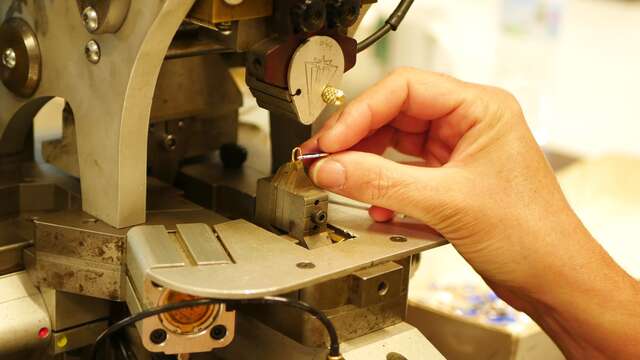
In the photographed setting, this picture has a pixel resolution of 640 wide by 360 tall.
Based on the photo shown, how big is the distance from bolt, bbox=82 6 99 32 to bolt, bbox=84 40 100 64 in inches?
0.7

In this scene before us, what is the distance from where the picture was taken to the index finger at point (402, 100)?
1.01 meters

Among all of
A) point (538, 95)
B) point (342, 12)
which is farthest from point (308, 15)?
point (538, 95)

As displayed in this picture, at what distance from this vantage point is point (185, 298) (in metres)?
0.81

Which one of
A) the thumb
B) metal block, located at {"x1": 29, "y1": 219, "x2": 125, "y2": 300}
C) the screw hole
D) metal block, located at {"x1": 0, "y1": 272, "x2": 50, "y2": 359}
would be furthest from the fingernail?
metal block, located at {"x1": 0, "y1": 272, "x2": 50, "y2": 359}

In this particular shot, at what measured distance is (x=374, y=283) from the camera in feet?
2.86

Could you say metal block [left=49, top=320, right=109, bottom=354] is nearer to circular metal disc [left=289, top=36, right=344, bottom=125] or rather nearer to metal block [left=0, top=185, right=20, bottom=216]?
metal block [left=0, top=185, right=20, bottom=216]

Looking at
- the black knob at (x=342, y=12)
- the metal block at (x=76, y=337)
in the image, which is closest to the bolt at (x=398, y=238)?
the black knob at (x=342, y=12)

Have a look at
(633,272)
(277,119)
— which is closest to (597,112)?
(633,272)

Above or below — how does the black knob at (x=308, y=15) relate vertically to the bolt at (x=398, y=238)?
above

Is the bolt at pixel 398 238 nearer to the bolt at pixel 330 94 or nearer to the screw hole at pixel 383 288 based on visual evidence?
the screw hole at pixel 383 288

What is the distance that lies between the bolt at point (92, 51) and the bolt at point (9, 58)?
0.45 ft

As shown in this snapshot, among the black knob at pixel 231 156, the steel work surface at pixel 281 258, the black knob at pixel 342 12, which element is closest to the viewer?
the steel work surface at pixel 281 258

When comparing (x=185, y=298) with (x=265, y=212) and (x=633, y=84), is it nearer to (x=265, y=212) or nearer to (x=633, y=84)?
(x=265, y=212)

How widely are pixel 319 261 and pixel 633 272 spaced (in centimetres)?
95
